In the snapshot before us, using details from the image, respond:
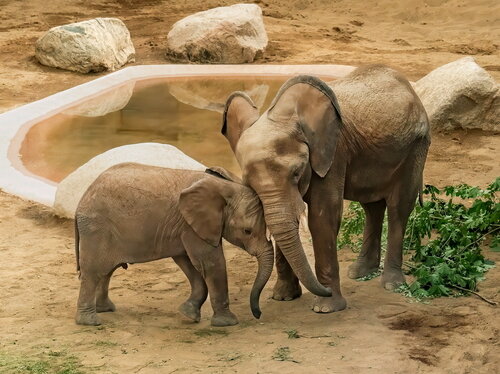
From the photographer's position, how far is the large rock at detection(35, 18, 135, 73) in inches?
631

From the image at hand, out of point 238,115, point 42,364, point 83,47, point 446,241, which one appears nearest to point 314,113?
point 238,115

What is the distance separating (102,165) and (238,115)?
8.54 feet

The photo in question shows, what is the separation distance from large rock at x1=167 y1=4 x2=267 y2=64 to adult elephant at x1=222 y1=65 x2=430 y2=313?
366 inches

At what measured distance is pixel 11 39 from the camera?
18188 millimetres

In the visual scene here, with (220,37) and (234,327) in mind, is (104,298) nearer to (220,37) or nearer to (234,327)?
(234,327)

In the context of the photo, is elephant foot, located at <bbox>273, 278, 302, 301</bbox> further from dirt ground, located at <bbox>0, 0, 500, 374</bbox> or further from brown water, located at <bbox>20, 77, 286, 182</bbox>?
brown water, located at <bbox>20, 77, 286, 182</bbox>

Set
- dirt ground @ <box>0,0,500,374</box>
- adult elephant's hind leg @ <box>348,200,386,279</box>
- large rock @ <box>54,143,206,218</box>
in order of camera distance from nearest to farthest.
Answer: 1. dirt ground @ <box>0,0,500,374</box>
2. adult elephant's hind leg @ <box>348,200,386,279</box>
3. large rock @ <box>54,143,206,218</box>

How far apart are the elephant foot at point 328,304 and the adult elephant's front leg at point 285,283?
338 millimetres

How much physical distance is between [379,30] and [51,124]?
901cm

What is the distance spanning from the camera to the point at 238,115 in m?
7.06

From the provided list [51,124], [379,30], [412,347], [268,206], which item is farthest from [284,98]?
[379,30]

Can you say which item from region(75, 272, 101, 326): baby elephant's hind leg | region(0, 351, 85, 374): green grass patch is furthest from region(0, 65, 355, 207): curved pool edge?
region(0, 351, 85, 374): green grass patch

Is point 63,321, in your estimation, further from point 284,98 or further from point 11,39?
point 11,39

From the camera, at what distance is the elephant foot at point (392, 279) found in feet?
24.6
